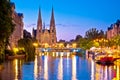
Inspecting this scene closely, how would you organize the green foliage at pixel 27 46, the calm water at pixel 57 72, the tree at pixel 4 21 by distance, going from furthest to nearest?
1. the green foliage at pixel 27 46
2. the tree at pixel 4 21
3. the calm water at pixel 57 72

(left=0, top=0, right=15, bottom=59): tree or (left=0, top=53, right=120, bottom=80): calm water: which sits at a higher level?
(left=0, top=0, right=15, bottom=59): tree

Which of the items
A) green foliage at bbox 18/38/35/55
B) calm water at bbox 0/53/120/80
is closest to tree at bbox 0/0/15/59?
calm water at bbox 0/53/120/80

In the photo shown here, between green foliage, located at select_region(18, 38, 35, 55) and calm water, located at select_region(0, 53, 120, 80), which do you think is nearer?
calm water, located at select_region(0, 53, 120, 80)

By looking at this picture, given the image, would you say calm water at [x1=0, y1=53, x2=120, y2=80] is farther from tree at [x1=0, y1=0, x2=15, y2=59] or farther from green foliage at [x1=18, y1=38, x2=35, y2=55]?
green foliage at [x1=18, y1=38, x2=35, y2=55]

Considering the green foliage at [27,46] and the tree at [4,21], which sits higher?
the tree at [4,21]

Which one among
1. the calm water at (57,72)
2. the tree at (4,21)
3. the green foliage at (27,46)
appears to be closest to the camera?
the calm water at (57,72)

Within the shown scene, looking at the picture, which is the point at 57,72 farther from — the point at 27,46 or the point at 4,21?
the point at 27,46

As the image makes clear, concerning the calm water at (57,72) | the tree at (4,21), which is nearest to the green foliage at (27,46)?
the calm water at (57,72)

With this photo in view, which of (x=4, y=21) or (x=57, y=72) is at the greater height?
(x=4, y=21)

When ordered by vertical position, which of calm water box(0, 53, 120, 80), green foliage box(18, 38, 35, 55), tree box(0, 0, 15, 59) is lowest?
calm water box(0, 53, 120, 80)

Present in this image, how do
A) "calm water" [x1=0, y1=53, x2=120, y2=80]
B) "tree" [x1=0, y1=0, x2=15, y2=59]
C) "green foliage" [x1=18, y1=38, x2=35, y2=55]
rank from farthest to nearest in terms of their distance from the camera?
"green foliage" [x1=18, y1=38, x2=35, y2=55], "tree" [x1=0, y1=0, x2=15, y2=59], "calm water" [x1=0, y1=53, x2=120, y2=80]

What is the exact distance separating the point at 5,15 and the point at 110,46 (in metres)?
130

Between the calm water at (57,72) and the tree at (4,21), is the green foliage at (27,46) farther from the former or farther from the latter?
the tree at (4,21)

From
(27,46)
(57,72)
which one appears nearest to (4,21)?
(57,72)
